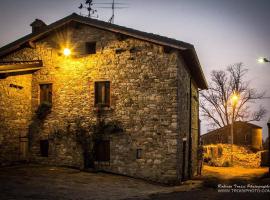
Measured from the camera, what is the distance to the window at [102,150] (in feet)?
50.4

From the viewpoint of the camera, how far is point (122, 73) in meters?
15.3

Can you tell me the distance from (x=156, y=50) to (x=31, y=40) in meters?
7.12

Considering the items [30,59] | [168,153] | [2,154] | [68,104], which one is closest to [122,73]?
[68,104]

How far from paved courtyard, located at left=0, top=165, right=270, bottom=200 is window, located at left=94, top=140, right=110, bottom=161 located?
35.6 inches

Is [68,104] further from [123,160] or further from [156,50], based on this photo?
[156,50]

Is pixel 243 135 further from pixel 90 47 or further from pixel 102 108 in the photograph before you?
pixel 90 47

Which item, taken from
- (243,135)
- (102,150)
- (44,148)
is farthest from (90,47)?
(243,135)

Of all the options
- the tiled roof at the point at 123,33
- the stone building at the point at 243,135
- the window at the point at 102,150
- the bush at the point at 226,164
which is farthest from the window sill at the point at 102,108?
the stone building at the point at 243,135

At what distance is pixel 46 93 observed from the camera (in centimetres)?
1722

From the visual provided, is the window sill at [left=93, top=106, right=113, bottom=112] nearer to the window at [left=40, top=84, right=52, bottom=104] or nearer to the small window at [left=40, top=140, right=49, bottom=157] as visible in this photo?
the window at [left=40, top=84, right=52, bottom=104]

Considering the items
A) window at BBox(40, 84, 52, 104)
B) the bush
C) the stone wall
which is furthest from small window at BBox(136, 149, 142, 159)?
the bush

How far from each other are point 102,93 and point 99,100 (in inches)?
15.5

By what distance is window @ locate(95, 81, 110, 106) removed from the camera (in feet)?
51.6

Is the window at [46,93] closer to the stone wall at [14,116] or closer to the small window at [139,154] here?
the stone wall at [14,116]
